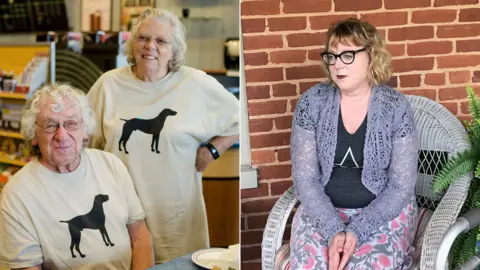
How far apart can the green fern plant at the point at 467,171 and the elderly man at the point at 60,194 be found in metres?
1.25

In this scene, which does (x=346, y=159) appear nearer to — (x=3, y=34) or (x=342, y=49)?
(x=342, y=49)

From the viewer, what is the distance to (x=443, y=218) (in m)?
2.18

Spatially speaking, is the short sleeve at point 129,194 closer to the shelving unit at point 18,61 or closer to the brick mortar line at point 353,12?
the shelving unit at point 18,61

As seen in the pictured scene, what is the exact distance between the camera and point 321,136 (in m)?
2.34

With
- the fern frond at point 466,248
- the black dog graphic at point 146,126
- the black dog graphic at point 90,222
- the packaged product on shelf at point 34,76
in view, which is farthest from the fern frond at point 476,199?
the packaged product on shelf at point 34,76

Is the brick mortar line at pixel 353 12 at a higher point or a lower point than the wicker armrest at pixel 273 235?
higher

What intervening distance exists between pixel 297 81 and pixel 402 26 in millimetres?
542

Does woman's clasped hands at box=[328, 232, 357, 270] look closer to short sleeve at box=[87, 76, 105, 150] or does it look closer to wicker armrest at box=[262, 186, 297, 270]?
wicker armrest at box=[262, 186, 297, 270]

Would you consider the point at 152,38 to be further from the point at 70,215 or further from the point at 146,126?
the point at 70,215

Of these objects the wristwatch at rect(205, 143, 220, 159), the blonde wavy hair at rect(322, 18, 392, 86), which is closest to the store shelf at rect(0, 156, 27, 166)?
the wristwatch at rect(205, 143, 220, 159)

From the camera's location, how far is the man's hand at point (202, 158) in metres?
1.79

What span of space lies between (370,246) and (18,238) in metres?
1.19

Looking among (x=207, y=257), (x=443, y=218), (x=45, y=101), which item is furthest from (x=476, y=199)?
(x=45, y=101)

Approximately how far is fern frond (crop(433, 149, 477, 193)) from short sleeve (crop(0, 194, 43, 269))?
1447 mm
